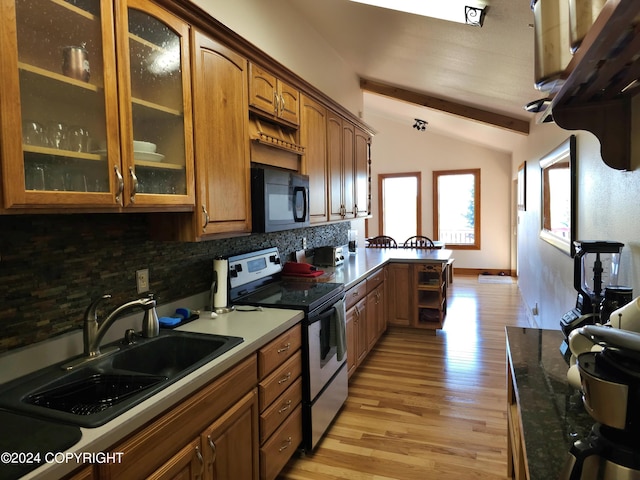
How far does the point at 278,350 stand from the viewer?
1.92m

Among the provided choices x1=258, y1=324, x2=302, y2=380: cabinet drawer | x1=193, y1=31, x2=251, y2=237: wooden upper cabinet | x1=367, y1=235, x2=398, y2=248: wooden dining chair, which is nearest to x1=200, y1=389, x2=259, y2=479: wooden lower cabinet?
x1=258, y1=324, x2=302, y2=380: cabinet drawer

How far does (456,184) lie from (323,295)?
677 cm

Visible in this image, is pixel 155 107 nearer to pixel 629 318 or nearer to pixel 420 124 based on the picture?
pixel 629 318

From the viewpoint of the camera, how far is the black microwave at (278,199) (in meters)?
2.29

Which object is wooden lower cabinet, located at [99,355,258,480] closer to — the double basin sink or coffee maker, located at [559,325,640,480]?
the double basin sink

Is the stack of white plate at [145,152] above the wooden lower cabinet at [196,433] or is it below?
above

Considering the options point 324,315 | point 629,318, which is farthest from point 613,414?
point 324,315

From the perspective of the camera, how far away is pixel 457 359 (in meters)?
3.70

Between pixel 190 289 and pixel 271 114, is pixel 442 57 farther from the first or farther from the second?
pixel 190 289

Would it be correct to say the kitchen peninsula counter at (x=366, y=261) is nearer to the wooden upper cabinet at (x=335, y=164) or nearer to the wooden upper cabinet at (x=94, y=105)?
the wooden upper cabinet at (x=335, y=164)

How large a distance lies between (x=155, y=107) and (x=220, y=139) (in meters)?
0.42

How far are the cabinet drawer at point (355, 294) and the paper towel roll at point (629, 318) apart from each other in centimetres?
207

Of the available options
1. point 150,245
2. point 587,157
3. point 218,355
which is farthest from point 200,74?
point 587,157

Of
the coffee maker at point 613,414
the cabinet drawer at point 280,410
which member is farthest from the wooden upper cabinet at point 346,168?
the coffee maker at point 613,414
